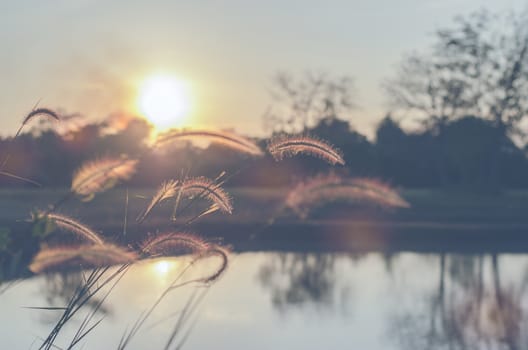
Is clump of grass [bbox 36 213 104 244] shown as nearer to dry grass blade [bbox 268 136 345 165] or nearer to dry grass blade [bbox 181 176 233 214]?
dry grass blade [bbox 181 176 233 214]

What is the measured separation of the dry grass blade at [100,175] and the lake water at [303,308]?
5.72ft

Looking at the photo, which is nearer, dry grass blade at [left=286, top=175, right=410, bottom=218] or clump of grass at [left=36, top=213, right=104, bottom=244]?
clump of grass at [left=36, top=213, right=104, bottom=244]

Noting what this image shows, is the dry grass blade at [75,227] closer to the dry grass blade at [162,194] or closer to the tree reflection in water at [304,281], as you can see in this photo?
the dry grass blade at [162,194]

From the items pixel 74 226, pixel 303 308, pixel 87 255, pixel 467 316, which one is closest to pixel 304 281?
pixel 303 308

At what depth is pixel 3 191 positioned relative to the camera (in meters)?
14.1

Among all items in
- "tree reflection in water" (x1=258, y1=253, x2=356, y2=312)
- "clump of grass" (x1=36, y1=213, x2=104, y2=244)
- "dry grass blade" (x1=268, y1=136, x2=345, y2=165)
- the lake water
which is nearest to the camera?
"clump of grass" (x1=36, y1=213, x2=104, y2=244)

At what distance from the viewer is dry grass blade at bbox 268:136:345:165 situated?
83.7 inches

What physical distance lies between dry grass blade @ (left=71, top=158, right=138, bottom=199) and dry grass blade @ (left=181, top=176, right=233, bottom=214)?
173 mm

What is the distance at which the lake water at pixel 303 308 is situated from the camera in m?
5.43

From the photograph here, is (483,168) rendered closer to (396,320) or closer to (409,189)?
(409,189)

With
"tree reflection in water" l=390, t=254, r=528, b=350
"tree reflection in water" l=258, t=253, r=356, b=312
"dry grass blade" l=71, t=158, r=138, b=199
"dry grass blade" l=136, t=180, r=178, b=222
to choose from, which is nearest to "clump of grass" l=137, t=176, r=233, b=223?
"dry grass blade" l=136, t=180, r=178, b=222

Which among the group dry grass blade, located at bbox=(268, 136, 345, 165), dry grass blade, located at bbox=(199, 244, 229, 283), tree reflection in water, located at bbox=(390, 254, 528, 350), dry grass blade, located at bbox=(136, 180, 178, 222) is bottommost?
dry grass blade, located at bbox=(199, 244, 229, 283)

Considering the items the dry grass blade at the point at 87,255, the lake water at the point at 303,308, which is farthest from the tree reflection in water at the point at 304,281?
the dry grass blade at the point at 87,255

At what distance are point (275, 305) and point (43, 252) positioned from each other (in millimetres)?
5042
